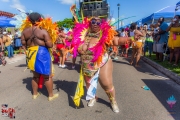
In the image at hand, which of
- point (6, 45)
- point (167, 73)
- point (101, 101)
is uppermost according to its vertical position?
point (6, 45)

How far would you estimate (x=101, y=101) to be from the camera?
401cm

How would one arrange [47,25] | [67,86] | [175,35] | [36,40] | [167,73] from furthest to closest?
1. [175,35]
2. [167,73]
3. [67,86]
4. [47,25]
5. [36,40]

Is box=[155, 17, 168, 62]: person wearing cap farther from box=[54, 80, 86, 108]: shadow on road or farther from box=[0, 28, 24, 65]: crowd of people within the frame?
box=[0, 28, 24, 65]: crowd of people

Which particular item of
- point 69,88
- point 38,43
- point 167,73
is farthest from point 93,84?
point 167,73

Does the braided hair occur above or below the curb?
above

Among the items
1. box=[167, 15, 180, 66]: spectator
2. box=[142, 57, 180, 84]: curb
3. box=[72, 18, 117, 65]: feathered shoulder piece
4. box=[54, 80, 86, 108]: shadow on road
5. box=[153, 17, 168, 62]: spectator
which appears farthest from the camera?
box=[153, 17, 168, 62]: spectator

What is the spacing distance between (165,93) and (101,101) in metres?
1.67

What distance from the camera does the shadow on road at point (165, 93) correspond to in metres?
3.45

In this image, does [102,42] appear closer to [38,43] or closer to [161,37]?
[38,43]

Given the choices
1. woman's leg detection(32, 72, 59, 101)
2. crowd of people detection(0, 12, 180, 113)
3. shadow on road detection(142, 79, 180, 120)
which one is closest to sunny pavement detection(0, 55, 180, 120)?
shadow on road detection(142, 79, 180, 120)

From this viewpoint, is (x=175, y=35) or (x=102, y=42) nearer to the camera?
(x=102, y=42)

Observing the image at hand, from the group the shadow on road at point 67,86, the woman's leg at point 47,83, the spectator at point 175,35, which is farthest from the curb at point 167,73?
the woman's leg at point 47,83

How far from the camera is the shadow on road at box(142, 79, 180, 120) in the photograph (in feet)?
11.3

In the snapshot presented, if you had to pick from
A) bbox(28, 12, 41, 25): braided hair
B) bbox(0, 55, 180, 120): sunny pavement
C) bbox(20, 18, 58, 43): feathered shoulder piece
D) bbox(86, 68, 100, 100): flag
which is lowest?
bbox(0, 55, 180, 120): sunny pavement
